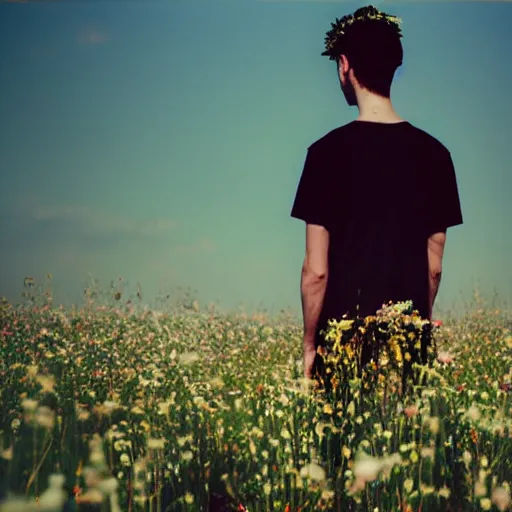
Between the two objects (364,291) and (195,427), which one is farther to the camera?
(364,291)

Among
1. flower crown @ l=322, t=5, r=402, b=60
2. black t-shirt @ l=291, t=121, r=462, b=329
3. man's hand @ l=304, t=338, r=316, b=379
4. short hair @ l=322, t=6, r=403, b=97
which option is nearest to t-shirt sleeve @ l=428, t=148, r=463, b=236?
black t-shirt @ l=291, t=121, r=462, b=329

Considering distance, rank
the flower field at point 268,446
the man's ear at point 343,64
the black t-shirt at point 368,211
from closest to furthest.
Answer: the flower field at point 268,446 → the black t-shirt at point 368,211 → the man's ear at point 343,64

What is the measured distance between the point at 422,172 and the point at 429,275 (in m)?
0.66

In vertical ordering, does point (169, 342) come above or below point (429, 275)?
below

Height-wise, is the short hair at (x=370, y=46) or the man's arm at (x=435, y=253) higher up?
the short hair at (x=370, y=46)

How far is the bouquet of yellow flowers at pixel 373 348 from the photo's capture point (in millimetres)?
3762

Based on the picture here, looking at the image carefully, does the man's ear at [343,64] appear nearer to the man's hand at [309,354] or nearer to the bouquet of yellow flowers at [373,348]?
the bouquet of yellow flowers at [373,348]

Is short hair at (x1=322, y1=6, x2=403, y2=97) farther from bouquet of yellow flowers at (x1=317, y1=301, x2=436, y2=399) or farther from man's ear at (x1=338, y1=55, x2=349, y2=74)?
bouquet of yellow flowers at (x1=317, y1=301, x2=436, y2=399)

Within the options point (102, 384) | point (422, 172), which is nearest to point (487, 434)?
point (422, 172)

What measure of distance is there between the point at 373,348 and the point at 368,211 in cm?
82

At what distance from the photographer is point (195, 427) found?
3.61 meters

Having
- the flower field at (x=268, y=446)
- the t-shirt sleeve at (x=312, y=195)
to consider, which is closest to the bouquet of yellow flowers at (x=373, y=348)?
the flower field at (x=268, y=446)

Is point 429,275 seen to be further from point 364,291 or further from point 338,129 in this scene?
point 338,129

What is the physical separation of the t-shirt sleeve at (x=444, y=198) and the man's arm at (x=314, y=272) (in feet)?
2.58
